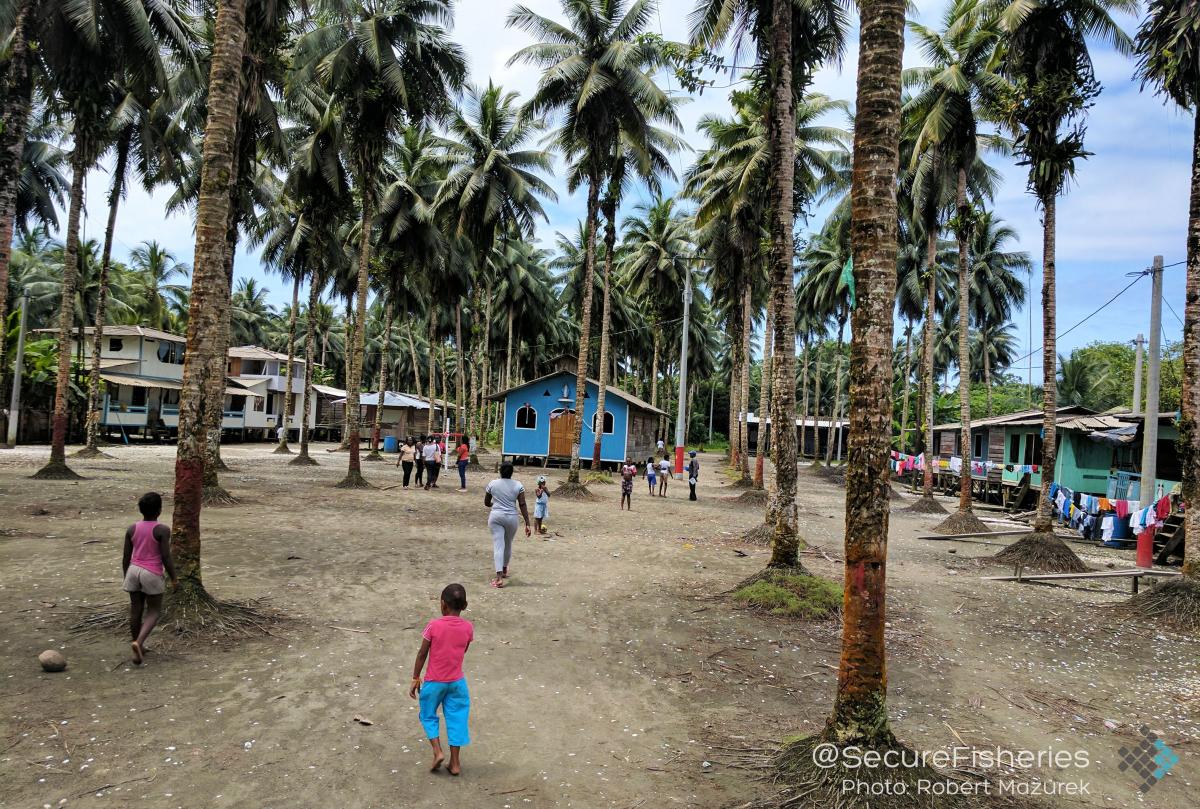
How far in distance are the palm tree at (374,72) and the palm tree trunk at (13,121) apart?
242 inches

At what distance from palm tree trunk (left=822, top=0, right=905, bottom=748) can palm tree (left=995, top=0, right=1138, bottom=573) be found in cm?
1025

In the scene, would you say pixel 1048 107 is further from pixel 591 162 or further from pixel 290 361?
pixel 290 361

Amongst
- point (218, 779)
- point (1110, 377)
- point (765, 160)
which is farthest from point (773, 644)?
point (1110, 377)

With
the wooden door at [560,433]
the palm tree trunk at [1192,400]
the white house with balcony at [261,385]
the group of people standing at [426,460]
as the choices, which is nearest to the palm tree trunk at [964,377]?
the palm tree trunk at [1192,400]

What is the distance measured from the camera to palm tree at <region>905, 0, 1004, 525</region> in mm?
17250

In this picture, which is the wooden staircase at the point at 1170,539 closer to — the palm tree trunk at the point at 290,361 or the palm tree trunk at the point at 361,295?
the palm tree trunk at the point at 361,295

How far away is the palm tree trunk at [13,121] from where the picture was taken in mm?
13305

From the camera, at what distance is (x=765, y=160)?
17719 mm

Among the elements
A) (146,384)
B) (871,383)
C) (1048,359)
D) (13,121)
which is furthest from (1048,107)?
(146,384)

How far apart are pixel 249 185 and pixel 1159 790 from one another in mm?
22756

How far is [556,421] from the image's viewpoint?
111ft

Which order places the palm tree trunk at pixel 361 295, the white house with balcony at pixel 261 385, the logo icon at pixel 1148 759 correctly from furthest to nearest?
1. the white house with balcony at pixel 261 385
2. the palm tree trunk at pixel 361 295
3. the logo icon at pixel 1148 759

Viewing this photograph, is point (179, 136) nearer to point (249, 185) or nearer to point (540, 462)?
point (249, 185)

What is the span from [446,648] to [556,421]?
29533 mm
